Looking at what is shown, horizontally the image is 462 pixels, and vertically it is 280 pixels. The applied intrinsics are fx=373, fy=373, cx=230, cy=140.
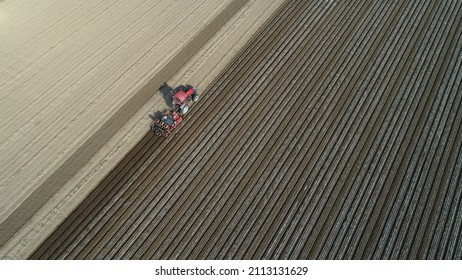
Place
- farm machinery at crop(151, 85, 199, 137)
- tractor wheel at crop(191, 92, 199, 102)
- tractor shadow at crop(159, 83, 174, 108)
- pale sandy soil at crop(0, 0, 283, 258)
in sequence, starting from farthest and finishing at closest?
1. tractor shadow at crop(159, 83, 174, 108)
2. tractor wheel at crop(191, 92, 199, 102)
3. farm machinery at crop(151, 85, 199, 137)
4. pale sandy soil at crop(0, 0, 283, 258)

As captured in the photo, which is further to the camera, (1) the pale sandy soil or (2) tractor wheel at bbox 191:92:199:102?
(2) tractor wheel at bbox 191:92:199:102

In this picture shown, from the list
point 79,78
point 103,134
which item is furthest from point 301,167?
point 79,78

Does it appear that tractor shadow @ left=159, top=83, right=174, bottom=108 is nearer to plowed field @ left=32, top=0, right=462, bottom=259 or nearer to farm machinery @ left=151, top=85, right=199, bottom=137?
farm machinery @ left=151, top=85, right=199, bottom=137

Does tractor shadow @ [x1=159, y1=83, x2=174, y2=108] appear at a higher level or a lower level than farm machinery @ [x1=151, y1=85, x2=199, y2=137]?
higher

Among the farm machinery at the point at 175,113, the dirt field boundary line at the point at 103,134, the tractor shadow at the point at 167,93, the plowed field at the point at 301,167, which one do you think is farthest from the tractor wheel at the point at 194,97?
the dirt field boundary line at the point at 103,134

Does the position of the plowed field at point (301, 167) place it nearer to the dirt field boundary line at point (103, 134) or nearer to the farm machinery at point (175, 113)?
the farm machinery at point (175, 113)

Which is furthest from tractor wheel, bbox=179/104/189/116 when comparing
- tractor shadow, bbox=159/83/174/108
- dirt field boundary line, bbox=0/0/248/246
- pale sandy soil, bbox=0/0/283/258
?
dirt field boundary line, bbox=0/0/248/246
